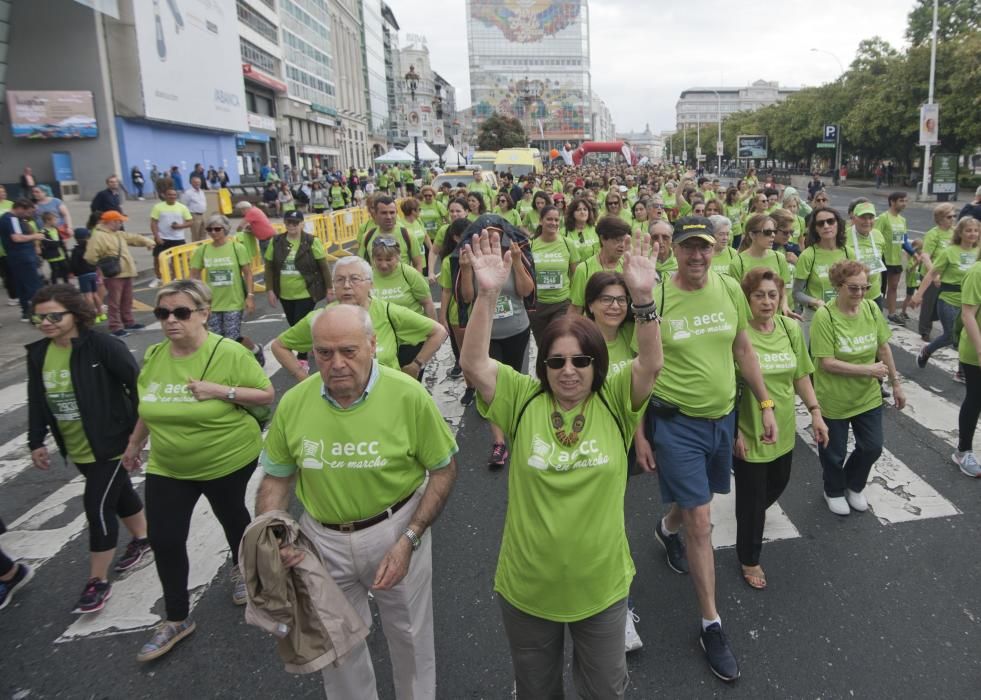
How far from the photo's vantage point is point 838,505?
4.84m

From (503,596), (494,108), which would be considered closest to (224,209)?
(503,596)

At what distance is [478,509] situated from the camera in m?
4.99

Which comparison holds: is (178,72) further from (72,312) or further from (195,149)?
(72,312)

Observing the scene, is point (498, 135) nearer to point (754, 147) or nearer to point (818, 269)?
point (754, 147)

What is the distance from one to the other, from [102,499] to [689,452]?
3258 millimetres

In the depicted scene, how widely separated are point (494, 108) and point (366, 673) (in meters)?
184

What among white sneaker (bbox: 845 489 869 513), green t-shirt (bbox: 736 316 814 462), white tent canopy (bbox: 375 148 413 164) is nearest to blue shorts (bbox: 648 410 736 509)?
green t-shirt (bbox: 736 316 814 462)

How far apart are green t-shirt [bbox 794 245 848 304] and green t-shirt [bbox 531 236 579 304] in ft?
7.08

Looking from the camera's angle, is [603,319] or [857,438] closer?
[603,319]

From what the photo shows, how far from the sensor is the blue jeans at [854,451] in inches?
184

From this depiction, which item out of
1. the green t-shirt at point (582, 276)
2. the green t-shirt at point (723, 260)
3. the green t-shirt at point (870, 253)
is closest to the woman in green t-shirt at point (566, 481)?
the green t-shirt at point (582, 276)

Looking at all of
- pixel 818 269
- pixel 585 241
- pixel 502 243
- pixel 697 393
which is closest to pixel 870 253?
pixel 818 269

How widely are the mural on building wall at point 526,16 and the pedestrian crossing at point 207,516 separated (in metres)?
189

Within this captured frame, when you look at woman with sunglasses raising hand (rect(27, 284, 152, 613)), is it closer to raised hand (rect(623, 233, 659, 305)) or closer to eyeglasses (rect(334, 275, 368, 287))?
eyeglasses (rect(334, 275, 368, 287))
